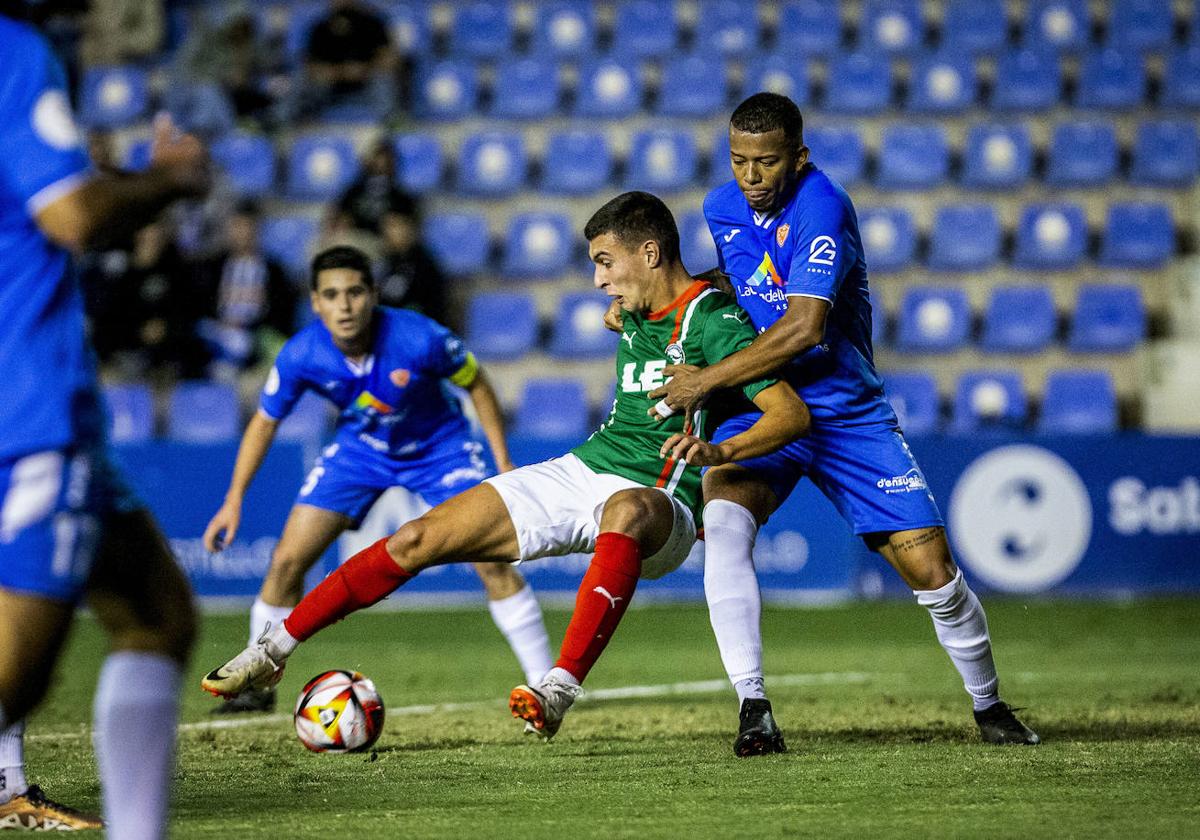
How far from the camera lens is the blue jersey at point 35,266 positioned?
11.4ft

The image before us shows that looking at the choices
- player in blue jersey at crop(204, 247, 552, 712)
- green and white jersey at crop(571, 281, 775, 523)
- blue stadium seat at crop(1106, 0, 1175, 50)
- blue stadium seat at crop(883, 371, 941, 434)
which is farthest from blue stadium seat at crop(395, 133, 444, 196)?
green and white jersey at crop(571, 281, 775, 523)

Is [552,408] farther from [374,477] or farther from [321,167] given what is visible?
[374,477]

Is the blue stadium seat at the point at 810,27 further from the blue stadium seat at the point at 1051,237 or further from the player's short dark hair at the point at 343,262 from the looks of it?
the player's short dark hair at the point at 343,262

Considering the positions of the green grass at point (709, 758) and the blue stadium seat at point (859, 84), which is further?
the blue stadium seat at point (859, 84)

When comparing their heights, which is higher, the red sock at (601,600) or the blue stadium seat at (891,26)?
the blue stadium seat at (891,26)

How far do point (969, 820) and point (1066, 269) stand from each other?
12.2 metres

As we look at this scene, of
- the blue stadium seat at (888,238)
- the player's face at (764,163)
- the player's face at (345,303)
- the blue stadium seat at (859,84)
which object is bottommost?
the player's face at (345,303)

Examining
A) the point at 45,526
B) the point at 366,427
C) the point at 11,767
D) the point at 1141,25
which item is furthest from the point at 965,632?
the point at 1141,25

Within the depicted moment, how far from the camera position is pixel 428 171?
1719 cm

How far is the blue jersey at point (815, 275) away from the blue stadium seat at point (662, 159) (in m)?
10.2

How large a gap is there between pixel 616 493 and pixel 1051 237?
11.2m

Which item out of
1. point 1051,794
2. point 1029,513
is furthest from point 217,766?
point 1029,513

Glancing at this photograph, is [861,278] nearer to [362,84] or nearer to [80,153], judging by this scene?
[80,153]

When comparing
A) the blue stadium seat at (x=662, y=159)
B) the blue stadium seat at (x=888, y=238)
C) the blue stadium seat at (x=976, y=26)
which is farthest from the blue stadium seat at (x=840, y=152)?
the blue stadium seat at (x=976, y=26)
